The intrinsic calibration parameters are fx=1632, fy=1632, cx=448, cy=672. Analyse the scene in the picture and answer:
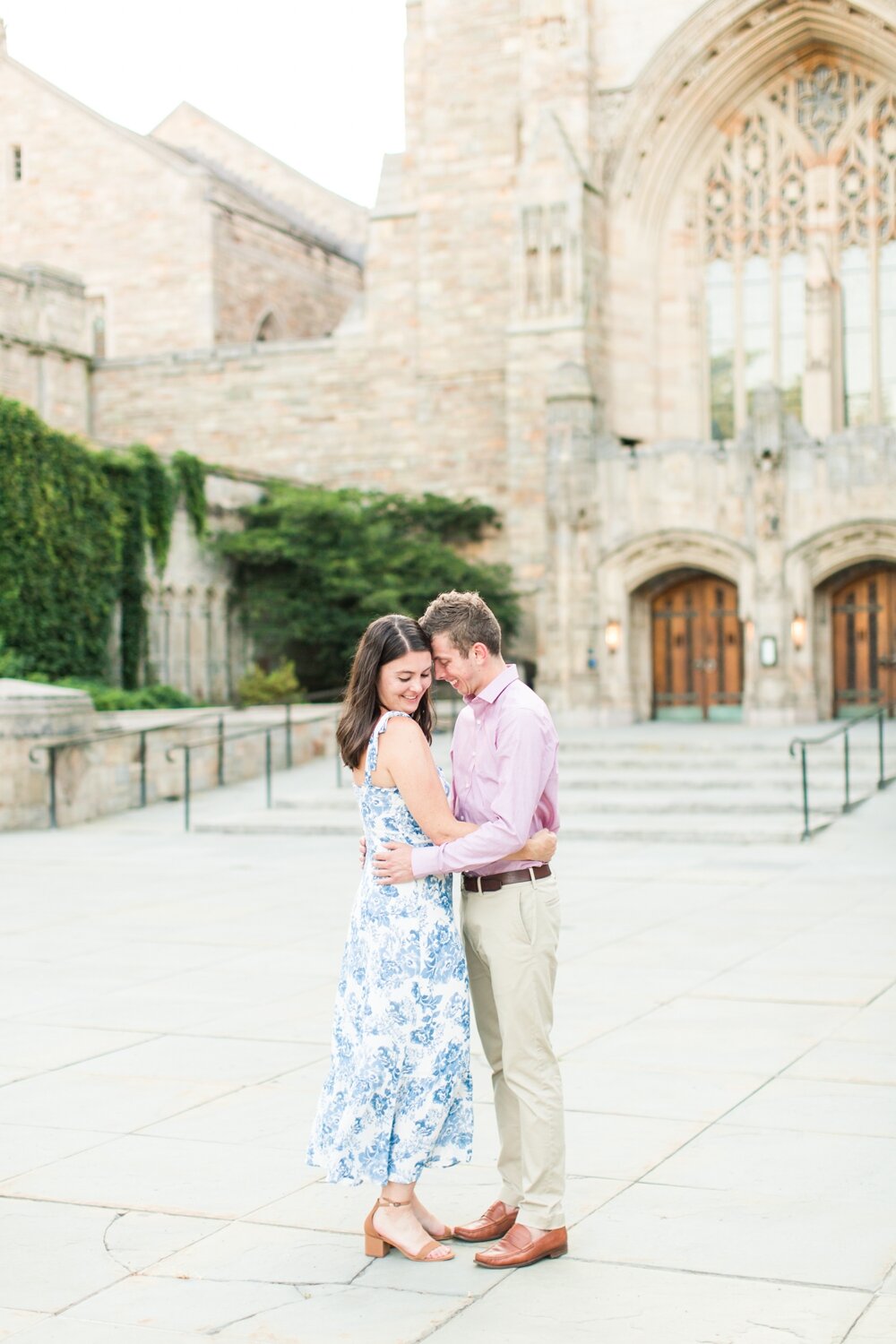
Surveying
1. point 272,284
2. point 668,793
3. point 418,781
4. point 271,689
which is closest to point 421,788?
point 418,781

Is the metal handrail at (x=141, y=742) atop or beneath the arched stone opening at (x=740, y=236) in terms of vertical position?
beneath

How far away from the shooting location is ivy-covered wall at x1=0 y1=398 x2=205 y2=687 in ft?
76.6

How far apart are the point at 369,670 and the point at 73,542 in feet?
67.4

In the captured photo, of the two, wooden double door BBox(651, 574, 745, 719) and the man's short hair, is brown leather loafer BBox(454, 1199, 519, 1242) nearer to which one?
the man's short hair

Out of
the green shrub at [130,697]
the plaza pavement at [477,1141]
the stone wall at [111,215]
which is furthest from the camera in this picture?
the stone wall at [111,215]

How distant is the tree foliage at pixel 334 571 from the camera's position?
1097 inches

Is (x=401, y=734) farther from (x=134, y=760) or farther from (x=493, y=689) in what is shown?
(x=134, y=760)

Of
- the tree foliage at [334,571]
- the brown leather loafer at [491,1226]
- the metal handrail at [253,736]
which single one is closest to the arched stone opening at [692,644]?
the tree foliage at [334,571]

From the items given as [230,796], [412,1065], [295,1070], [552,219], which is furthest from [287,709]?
[412,1065]

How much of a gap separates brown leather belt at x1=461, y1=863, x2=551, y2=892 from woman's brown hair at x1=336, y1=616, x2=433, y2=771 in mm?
432

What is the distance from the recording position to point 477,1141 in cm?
581

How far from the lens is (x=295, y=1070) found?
22.0 ft

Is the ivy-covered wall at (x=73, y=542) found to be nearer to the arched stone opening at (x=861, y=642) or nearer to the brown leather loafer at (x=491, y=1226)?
the arched stone opening at (x=861, y=642)

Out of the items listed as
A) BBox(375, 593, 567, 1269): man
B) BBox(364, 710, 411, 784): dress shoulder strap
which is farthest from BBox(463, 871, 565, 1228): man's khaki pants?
BBox(364, 710, 411, 784): dress shoulder strap
